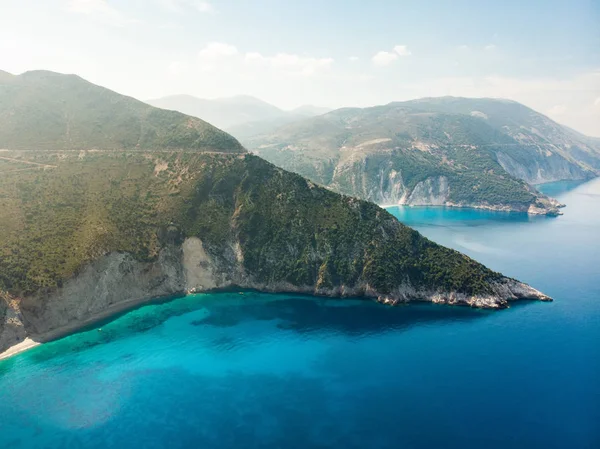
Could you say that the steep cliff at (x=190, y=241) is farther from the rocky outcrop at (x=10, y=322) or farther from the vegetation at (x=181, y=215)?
the rocky outcrop at (x=10, y=322)

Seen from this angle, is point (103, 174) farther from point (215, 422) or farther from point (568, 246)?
point (568, 246)

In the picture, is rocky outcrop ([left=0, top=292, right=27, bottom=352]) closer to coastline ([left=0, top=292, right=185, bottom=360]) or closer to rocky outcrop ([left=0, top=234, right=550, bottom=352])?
rocky outcrop ([left=0, top=234, right=550, bottom=352])

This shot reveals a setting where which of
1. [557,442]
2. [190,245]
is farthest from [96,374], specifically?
[557,442]

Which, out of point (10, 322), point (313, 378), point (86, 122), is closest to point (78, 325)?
point (10, 322)

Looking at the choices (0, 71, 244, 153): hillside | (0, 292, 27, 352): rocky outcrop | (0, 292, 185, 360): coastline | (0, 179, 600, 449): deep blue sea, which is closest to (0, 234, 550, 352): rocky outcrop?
(0, 292, 27, 352): rocky outcrop

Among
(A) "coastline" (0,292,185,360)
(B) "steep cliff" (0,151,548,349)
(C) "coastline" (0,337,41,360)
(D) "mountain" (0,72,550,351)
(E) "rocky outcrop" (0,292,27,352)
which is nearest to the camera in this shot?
(C) "coastline" (0,337,41,360)

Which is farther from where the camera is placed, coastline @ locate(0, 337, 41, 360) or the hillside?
the hillside
